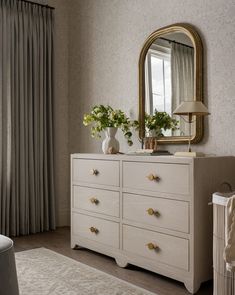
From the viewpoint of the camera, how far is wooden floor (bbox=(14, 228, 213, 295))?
8.23ft

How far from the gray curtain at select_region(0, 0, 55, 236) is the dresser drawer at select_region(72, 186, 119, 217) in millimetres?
782

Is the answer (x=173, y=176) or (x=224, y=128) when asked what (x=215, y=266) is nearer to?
(x=173, y=176)

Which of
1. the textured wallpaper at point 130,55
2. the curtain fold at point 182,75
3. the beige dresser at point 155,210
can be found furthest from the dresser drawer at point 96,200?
the curtain fold at point 182,75

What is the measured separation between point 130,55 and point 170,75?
0.59 metres

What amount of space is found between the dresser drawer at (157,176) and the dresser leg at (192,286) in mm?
569

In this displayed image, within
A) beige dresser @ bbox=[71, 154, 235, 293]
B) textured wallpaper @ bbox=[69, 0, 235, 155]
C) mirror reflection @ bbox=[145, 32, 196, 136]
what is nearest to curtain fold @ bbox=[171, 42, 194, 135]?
mirror reflection @ bbox=[145, 32, 196, 136]

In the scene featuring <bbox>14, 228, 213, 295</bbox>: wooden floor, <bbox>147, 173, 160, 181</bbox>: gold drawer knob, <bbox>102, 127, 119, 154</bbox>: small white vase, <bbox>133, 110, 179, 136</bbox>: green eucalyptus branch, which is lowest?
<bbox>14, 228, 213, 295</bbox>: wooden floor

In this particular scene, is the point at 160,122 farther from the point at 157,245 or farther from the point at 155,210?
the point at 157,245

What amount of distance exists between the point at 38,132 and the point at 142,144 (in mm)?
1249

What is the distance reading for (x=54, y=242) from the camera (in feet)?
11.9

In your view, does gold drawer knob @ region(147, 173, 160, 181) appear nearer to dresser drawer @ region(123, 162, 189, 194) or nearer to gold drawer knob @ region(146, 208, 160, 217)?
dresser drawer @ region(123, 162, 189, 194)

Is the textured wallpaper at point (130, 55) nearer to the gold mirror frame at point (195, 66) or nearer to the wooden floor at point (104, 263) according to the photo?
the gold mirror frame at point (195, 66)

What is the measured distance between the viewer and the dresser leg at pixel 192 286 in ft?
7.89

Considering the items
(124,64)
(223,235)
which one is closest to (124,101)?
(124,64)
